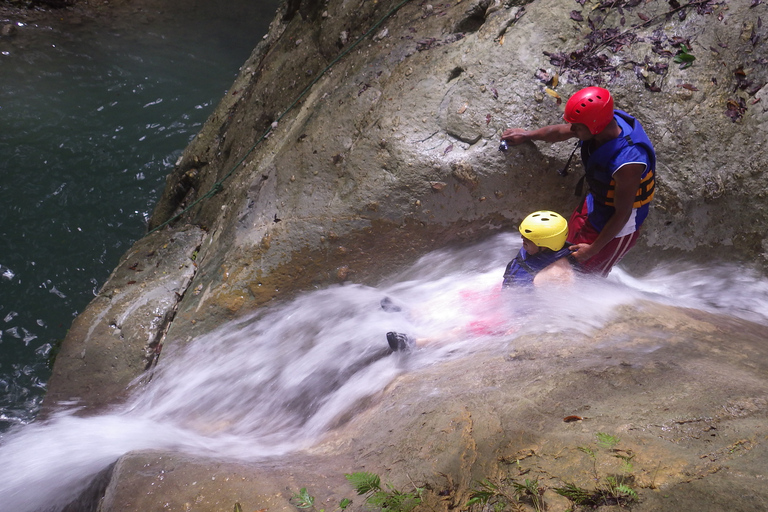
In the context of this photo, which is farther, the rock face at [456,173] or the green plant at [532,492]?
the rock face at [456,173]

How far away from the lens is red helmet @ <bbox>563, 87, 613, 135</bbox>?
3404 millimetres

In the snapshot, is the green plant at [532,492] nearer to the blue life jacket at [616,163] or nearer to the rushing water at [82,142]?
the blue life jacket at [616,163]

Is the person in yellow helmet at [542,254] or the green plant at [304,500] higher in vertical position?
the person in yellow helmet at [542,254]

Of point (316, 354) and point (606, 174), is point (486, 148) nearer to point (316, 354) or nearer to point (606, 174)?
point (606, 174)

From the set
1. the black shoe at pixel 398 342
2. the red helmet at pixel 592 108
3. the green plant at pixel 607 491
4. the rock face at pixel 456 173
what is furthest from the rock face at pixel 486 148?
the green plant at pixel 607 491

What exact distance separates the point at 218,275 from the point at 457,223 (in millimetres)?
2055

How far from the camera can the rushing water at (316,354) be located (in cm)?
368

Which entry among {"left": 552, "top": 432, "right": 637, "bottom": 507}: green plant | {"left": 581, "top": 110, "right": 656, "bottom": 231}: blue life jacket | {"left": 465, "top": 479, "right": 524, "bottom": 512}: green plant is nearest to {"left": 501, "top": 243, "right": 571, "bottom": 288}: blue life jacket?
{"left": 581, "top": 110, "right": 656, "bottom": 231}: blue life jacket

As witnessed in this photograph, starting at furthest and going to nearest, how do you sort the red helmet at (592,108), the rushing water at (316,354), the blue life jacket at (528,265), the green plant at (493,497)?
1. the blue life jacket at (528,265)
2. the rushing water at (316,354)
3. the red helmet at (592,108)
4. the green plant at (493,497)

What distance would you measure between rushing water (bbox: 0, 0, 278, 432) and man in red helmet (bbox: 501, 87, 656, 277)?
16.2 ft

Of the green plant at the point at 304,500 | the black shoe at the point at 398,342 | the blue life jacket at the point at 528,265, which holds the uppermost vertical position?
the blue life jacket at the point at 528,265

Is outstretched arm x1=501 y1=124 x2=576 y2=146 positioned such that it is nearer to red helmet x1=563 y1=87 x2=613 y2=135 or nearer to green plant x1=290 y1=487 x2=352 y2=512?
red helmet x1=563 y1=87 x2=613 y2=135

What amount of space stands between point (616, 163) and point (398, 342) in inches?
74.8

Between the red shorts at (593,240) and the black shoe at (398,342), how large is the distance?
1.42 meters
